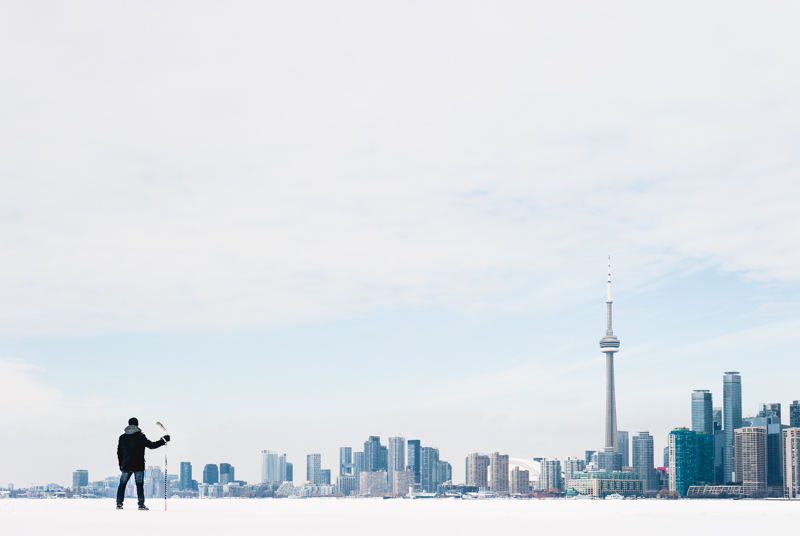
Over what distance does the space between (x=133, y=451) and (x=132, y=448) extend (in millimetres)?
75

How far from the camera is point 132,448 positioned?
68.0 feet

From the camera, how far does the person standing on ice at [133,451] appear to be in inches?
813

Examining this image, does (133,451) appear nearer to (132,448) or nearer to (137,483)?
(132,448)
